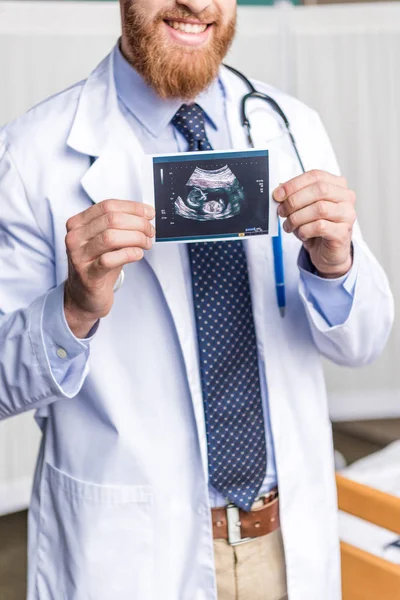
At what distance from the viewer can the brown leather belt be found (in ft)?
4.54

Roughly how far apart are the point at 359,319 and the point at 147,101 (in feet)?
1.66

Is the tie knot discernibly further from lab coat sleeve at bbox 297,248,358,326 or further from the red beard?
lab coat sleeve at bbox 297,248,358,326

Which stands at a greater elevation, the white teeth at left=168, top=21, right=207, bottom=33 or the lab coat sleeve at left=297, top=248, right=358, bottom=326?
the white teeth at left=168, top=21, right=207, bottom=33

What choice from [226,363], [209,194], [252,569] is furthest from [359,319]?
[252,569]

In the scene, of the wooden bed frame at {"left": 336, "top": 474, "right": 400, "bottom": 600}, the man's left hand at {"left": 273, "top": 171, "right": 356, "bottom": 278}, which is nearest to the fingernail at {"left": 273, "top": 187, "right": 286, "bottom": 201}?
the man's left hand at {"left": 273, "top": 171, "right": 356, "bottom": 278}

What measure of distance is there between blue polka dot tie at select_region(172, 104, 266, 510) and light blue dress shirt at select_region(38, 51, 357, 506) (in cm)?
2

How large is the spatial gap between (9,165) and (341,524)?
1214 mm

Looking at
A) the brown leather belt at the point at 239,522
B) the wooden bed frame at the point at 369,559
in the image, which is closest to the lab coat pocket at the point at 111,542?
the brown leather belt at the point at 239,522

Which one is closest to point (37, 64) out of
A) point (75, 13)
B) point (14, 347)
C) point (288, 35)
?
point (75, 13)

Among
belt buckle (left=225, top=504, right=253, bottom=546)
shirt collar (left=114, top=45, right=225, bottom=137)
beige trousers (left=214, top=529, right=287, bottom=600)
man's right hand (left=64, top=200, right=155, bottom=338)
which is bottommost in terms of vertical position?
beige trousers (left=214, top=529, right=287, bottom=600)

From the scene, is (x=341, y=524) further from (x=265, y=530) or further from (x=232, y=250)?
(x=232, y=250)

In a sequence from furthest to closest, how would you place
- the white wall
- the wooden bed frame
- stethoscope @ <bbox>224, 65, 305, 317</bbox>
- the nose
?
the white wall < the wooden bed frame < stethoscope @ <bbox>224, 65, 305, 317</bbox> < the nose

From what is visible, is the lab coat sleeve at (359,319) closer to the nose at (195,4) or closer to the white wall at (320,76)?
the nose at (195,4)

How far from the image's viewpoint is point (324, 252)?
1.28 m
